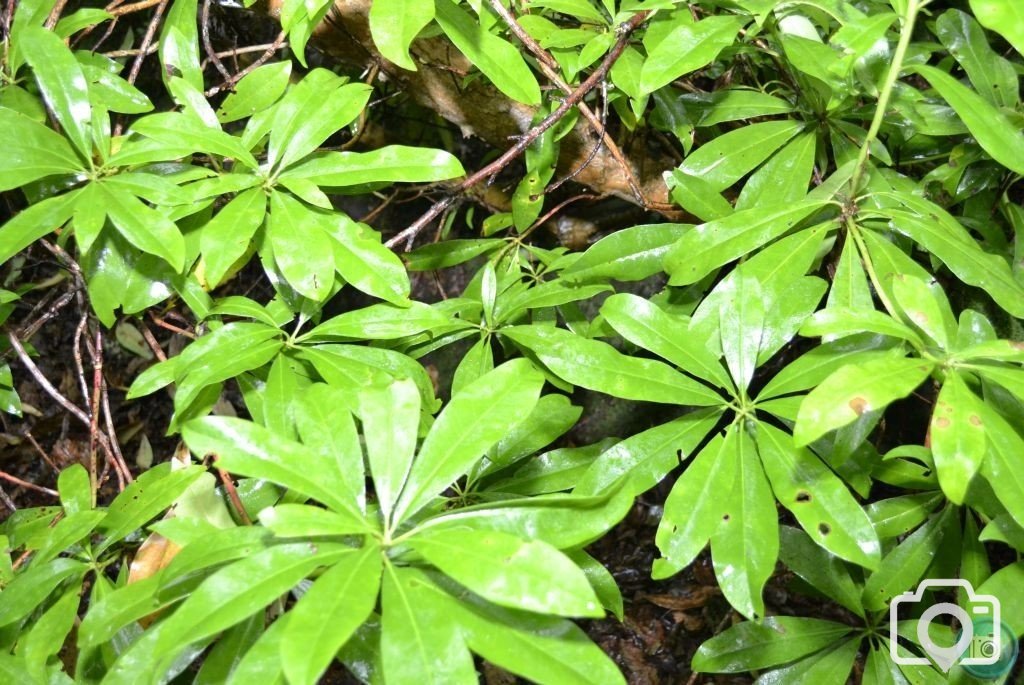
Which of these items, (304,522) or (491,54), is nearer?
(304,522)

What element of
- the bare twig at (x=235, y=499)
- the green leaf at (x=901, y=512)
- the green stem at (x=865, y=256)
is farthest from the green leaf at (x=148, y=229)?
the green leaf at (x=901, y=512)

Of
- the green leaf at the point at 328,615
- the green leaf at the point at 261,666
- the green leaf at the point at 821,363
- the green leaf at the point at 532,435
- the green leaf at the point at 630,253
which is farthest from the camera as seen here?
the green leaf at the point at 630,253

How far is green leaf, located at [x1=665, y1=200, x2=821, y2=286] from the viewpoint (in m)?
1.20

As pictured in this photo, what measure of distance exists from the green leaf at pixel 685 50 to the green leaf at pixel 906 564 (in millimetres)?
883

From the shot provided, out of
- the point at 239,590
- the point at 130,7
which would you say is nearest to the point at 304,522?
the point at 239,590

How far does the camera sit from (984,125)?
1131mm

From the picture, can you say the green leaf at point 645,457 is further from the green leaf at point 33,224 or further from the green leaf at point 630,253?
the green leaf at point 33,224

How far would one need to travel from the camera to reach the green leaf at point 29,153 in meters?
1.16

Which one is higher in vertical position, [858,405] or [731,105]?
[731,105]

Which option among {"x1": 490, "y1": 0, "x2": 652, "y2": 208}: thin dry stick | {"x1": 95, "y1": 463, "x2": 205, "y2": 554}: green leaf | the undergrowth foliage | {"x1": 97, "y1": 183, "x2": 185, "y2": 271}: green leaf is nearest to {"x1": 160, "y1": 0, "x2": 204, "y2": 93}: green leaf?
the undergrowth foliage

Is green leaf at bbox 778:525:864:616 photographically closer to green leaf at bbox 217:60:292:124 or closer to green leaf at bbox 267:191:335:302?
green leaf at bbox 267:191:335:302

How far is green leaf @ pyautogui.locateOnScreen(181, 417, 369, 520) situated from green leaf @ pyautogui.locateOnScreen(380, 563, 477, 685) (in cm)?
11

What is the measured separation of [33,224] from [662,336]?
938mm
